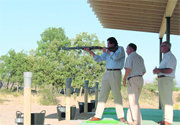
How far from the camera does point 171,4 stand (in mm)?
7137

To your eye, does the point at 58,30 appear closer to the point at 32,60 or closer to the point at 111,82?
the point at 32,60

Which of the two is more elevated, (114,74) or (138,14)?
(138,14)

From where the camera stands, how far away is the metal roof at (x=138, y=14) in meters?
7.73

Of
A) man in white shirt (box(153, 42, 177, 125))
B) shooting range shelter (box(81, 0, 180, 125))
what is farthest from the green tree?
man in white shirt (box(153, 42, 177, 125))

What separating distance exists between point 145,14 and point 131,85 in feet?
13.3

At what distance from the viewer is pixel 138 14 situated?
8977mm

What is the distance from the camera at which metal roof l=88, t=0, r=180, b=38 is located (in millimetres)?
7734

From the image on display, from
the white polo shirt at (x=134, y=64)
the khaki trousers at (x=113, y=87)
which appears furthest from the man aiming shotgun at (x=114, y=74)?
the white polo shirt at (x=134, y=64)

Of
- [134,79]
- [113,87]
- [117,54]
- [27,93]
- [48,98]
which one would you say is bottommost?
[48,98]

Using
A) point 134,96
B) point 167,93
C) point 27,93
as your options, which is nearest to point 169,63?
point 167,93

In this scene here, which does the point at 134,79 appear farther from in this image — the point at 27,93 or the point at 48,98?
the point at 48,98

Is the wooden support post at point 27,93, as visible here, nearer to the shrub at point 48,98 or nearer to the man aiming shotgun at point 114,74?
the man aiming shotgun at point 114,74

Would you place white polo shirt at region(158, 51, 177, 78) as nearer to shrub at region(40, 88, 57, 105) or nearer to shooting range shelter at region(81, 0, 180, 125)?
shooting range shelter at region(81, 0, 180, 125)

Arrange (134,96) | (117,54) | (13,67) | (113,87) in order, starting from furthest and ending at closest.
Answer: (13,67) → (113,87) → (117,54) → (134,96)
